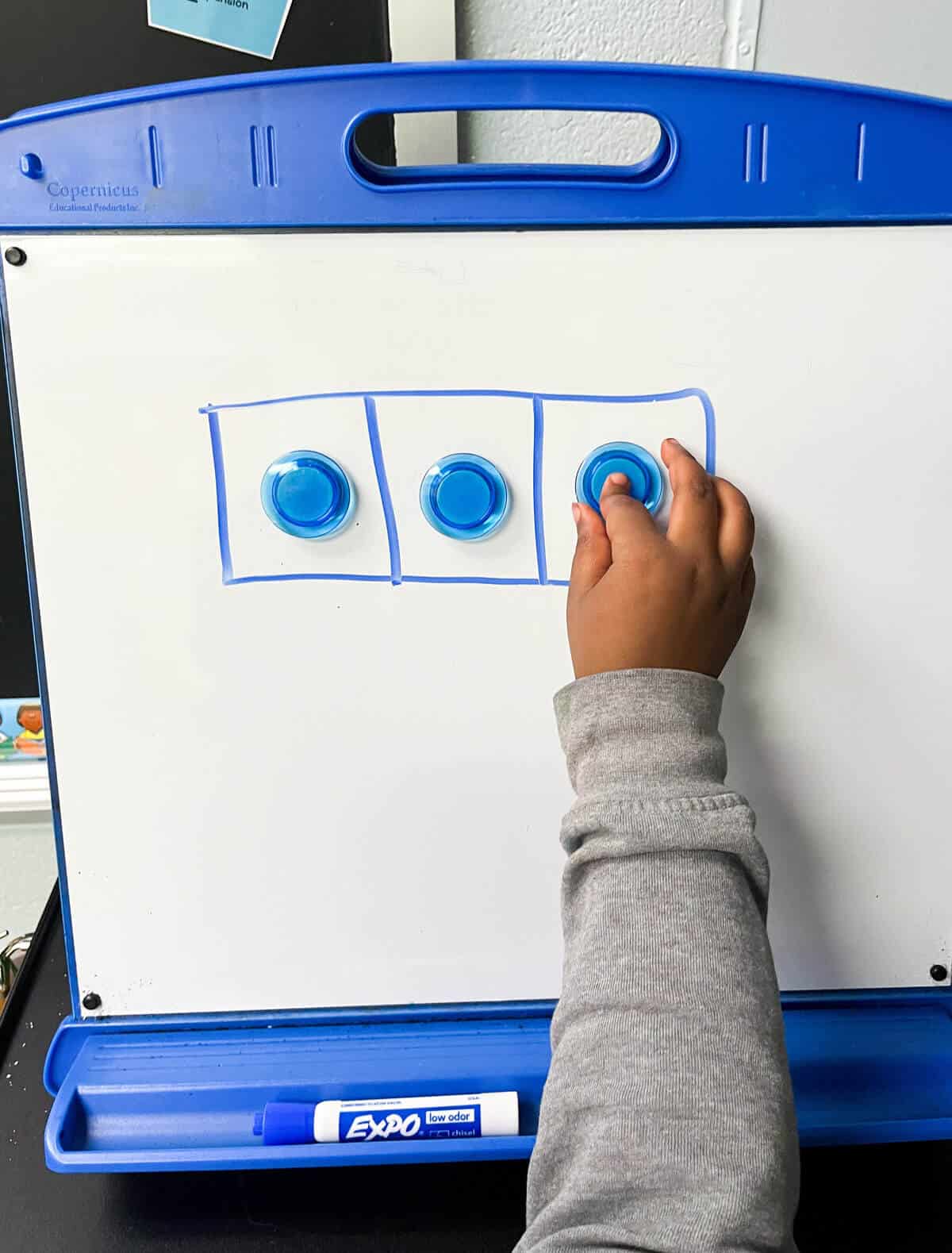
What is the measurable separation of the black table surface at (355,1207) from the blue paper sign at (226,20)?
0.66 m

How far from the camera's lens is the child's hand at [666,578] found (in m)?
0.41

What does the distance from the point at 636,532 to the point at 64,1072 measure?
398mm

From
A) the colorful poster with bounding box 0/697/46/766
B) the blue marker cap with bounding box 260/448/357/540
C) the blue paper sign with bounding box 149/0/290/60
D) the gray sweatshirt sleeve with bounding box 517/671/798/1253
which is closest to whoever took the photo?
the gray sweatshirt sleeve with bounding box 517/671/798/1253

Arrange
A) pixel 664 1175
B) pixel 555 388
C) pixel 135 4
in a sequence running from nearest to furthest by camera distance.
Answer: pixel 664 1175 < pixel 555 388 < pixel 135 4

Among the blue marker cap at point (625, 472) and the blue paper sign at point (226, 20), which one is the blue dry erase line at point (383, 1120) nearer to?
the blue marker cap at point (625, 472)

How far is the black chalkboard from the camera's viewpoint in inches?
22.8

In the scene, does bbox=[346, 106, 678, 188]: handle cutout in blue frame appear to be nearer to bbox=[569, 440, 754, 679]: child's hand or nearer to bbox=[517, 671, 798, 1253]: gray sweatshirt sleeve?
bbox=[569, 440, 754, 679]: child's hand

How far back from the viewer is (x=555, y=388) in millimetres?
428

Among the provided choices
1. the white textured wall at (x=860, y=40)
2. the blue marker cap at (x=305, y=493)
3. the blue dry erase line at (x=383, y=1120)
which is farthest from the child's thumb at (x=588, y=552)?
the white textured wall at (x=860, y=40)

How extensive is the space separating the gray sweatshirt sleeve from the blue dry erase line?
87mm

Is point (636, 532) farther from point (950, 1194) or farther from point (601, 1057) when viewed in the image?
point (950, 1194)

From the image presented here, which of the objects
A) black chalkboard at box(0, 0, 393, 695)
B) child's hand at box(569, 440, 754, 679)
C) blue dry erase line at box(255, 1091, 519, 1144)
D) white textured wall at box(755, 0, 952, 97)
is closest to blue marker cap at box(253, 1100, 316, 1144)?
blue dry erase line at box(255, 1091, 519, 1144)

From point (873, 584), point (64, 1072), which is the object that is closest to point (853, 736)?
point (873, 584)

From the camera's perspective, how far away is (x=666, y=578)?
0.41m
